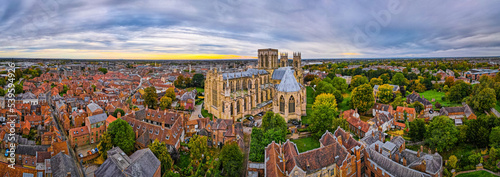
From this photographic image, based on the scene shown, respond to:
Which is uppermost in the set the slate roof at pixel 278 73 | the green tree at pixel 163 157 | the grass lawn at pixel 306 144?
the slate roof at pixel 278 73

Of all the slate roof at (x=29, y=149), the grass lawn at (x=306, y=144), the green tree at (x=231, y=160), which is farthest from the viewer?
the grass lawn at (x=306, y=144)

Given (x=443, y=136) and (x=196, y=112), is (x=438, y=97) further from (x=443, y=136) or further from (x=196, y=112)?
(x=196, y=112)

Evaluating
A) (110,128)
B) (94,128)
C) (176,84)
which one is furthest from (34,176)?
(176,84)

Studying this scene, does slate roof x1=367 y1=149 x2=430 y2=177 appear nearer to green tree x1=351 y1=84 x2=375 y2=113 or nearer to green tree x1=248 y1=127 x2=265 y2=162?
green tree x1=248 y1=127 x2=265 y2=162

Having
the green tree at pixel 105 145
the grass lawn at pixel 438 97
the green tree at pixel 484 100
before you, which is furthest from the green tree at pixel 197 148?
the grass lawn at pixel 438 97

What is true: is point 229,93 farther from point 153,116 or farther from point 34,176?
point 34,176

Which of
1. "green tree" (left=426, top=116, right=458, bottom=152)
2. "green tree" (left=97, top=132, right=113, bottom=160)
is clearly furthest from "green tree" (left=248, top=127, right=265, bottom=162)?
"green tree" (left=426, top=116, right=458, bottom=152)

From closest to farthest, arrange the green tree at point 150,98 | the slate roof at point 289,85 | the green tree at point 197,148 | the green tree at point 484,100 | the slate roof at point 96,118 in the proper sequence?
the green tree at point 197,148
the slate roof at point 96,118
the green tree at point 484,100
the slate roof at point 289,85
the green tree at point 150,98

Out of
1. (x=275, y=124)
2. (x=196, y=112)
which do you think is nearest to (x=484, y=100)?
(x=275, y=124)

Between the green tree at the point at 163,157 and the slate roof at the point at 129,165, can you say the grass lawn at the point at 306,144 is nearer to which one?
the green tree at the point at 163,157
